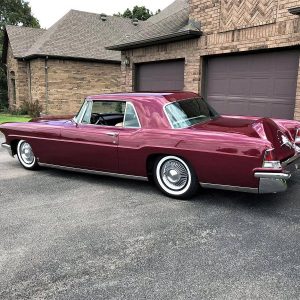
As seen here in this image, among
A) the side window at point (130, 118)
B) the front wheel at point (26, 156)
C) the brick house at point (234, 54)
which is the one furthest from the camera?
the brick house at point (234, 54)

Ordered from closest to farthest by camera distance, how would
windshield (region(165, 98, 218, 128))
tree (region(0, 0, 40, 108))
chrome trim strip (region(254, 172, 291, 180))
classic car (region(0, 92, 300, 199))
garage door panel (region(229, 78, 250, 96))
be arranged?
chrome trim strip (region(254, 172, 291, 180)), classic car (region(0, 92, 300, 199)), windshield (region(165, 98, 218, 128)), garage door panel (region(229, 78, 250, 96)), tree (region(0, 0, 40, 108))

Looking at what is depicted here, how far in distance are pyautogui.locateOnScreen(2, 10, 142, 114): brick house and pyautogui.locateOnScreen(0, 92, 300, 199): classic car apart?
14375 millimetres

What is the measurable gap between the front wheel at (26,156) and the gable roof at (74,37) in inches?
556

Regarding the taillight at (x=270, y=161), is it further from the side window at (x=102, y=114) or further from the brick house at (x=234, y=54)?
the brick house at (x=234, y=54)

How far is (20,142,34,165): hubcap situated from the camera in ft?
21.6

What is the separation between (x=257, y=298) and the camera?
2.63 meters

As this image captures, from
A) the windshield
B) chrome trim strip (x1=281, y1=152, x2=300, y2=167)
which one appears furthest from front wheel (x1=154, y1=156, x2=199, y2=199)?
chrome trim strip (x1=281, y1=152, x2=300, y2=167)

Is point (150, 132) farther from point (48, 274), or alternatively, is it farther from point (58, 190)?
point (48, 274)

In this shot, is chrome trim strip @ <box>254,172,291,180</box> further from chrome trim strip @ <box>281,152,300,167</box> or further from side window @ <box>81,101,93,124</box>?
side window @ <box>81,101,93,124</box>

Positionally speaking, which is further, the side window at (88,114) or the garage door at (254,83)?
the garage door at (254,83)

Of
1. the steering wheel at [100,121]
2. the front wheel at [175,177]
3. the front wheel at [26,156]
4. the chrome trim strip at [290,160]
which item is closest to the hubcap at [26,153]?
the front wheel at [26,156]

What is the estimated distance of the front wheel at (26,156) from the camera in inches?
258

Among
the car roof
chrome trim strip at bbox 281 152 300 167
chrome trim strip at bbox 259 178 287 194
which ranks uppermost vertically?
the car roof

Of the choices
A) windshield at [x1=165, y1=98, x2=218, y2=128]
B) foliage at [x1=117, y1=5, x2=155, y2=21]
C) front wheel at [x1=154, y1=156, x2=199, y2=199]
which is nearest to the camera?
front wheel at [x1=154, y1=156, x2=199, y2=199]
